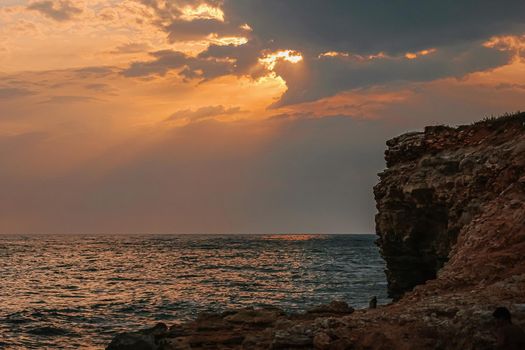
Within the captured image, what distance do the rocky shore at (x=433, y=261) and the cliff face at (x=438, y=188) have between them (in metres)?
0.06

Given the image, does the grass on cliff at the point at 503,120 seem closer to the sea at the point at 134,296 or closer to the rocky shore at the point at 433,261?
the rocky shore at the point at 433,261

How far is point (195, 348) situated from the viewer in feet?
62.2

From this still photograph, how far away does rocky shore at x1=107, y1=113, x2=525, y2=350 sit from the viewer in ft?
49.2

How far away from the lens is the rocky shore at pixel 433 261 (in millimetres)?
15000

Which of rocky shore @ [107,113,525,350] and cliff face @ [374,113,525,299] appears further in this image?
cliff face @ [374,113,525,299]

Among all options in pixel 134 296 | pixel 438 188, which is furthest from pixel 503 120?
pixel 134 296

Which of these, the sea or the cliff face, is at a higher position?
the cliff face

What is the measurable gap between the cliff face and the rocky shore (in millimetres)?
55

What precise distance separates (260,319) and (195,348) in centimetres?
322

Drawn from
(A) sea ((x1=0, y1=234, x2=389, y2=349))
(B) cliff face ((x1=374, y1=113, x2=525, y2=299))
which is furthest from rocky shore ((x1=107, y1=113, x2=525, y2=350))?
(A) sea ((x1=0, y1=234, x2=389, y2=349))

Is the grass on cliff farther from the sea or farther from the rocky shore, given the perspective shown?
the sea

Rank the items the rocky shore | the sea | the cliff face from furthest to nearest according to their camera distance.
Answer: the sea
the cliff face
the rocky shore

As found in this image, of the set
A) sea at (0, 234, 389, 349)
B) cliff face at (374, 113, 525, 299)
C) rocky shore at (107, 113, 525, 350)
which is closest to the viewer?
rocky shore at (107, 113, 525, 350)

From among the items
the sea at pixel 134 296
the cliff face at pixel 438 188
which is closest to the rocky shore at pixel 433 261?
the cliff face at pixel 438 188
